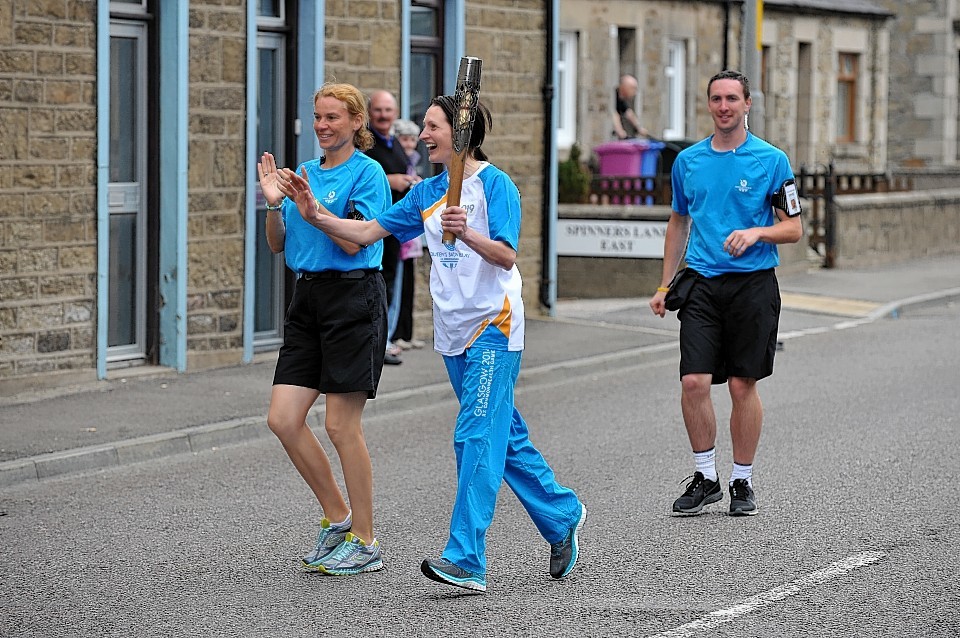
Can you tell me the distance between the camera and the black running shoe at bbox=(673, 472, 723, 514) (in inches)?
309

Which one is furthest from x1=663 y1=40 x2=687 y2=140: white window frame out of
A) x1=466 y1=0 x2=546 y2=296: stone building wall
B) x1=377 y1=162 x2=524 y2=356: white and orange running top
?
x1=377 y1=162 x2=524 y2=356: white and orange running top

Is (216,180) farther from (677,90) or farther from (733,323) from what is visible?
(677,90)

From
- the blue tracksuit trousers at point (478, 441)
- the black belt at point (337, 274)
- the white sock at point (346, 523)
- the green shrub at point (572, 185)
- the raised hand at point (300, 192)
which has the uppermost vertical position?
the green shrub at point (572, 185)

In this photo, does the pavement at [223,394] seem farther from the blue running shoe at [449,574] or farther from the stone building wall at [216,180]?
the blue running shoe at [449,574]

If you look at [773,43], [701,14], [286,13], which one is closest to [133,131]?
[286,13]

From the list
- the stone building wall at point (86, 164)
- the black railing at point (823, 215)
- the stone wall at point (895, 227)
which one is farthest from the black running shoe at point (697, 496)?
the stone wall at point (895, 227)

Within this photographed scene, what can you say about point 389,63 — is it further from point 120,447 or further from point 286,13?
point 120,447

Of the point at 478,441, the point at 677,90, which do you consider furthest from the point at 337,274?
the point at 677,90

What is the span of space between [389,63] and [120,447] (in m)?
5.60

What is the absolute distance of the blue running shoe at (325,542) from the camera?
22.2 feet

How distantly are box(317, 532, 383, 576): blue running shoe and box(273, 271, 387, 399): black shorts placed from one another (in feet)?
2.03

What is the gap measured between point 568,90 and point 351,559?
18055mm

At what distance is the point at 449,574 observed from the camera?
6.24 m

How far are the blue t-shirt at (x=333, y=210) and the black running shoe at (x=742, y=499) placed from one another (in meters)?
2.23
